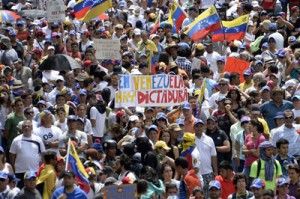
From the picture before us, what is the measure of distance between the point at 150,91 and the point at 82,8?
836 centimetres

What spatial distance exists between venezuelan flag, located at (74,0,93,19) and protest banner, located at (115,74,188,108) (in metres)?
7.93

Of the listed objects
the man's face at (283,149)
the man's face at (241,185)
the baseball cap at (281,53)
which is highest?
the baseball cap at (281,53)

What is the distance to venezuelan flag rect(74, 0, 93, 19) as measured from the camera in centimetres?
3175

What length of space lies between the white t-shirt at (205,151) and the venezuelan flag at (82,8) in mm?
9906

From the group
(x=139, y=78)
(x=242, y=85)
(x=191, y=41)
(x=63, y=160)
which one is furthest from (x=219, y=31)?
(x=63, y=160)

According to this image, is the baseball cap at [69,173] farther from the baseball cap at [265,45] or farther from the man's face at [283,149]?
the baseball cap at [265,45]

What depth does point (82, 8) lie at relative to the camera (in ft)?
105

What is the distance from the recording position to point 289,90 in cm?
2539

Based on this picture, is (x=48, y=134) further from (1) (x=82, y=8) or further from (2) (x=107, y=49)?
(1) (x=82, y=8)

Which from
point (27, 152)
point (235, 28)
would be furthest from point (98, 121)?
point (235, 28)

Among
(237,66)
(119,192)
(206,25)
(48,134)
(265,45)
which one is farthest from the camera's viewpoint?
(206,25)

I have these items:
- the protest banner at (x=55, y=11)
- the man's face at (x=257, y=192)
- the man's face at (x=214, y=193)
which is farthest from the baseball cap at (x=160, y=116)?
the protest banner at (x=55, y=11)

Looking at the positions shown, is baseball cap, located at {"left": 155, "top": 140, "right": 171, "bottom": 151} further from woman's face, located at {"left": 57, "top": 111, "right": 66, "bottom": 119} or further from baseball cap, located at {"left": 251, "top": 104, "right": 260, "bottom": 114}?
woman's face, located at {"left": 57, "top": 111, "right": 66, "bottom": 119}

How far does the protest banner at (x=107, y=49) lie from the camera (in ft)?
90.1
